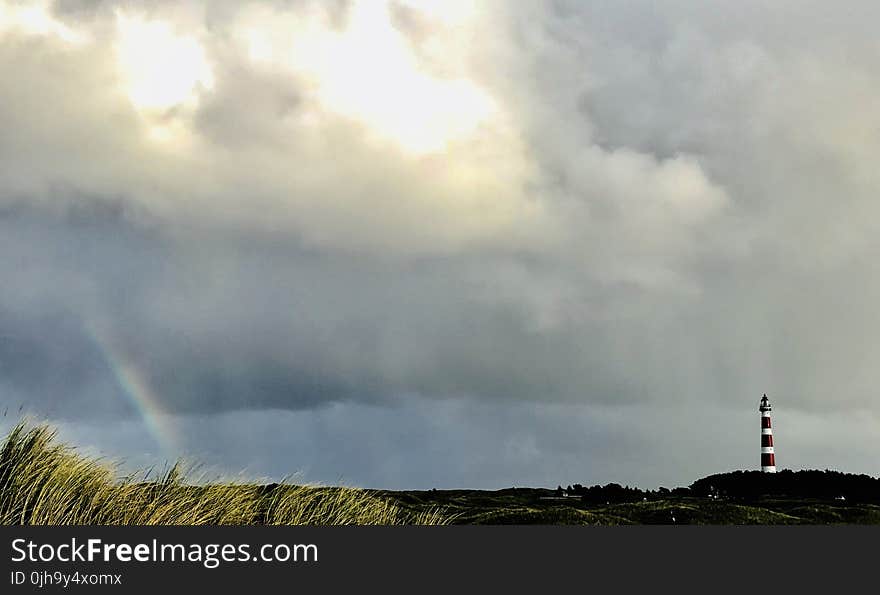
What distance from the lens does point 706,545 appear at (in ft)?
43.4

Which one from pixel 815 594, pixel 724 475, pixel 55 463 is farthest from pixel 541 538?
pixel 724 475

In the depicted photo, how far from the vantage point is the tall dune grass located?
1373cm

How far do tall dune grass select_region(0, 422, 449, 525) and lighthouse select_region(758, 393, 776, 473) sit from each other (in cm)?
3901

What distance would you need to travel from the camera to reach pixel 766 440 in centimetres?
5275

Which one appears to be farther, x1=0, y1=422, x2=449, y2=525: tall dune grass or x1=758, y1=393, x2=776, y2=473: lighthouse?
x1=758, y1=393, x2=776, y2=473: lighthouse

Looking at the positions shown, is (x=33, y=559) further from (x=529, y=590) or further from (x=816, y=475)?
(x=816, y=475)

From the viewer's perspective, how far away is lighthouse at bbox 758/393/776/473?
2023 inches

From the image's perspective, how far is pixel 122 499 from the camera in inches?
574

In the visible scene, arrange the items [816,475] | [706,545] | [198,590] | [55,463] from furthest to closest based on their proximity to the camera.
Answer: [816,475] → [55,463] → [706,545] → [198,590]

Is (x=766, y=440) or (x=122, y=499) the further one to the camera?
(x=766, y=440)

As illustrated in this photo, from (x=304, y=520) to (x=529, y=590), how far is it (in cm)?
558

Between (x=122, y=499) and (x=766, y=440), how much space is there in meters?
45.2

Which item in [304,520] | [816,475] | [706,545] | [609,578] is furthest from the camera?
[816,475]

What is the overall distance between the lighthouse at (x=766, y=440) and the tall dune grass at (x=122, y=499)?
1536 inches
